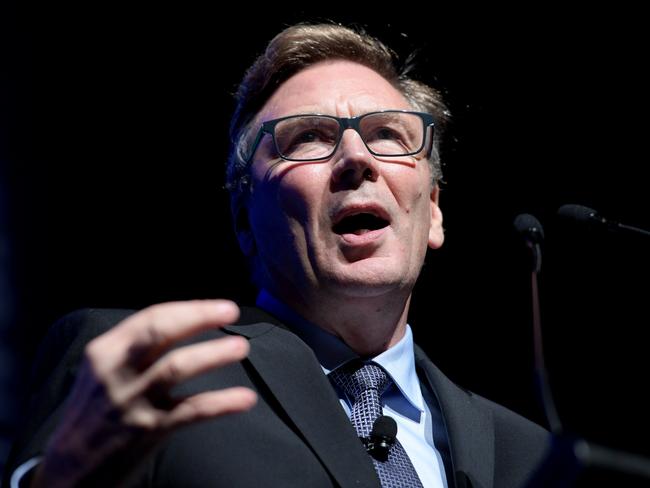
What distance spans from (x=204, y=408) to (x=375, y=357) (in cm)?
105

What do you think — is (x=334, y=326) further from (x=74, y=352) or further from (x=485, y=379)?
(x=485, y=379)

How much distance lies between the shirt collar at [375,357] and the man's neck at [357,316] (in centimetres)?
3

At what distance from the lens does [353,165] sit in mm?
1957

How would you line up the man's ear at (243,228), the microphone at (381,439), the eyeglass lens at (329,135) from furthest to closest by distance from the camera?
the man's ear at (243,228)
the eyeglass lens at (329,135)
the microphone at (381,439)

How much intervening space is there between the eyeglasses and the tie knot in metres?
0.58

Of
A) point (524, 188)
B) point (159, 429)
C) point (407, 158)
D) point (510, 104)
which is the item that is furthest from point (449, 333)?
point (159, 429)

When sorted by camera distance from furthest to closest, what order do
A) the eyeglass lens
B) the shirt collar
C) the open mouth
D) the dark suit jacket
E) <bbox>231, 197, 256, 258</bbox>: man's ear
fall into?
<bbox>231, 197, 256, 258</bbox>: man's ear, the eyeglass lens, the open mouth, the shirt collar, the dark suit jacket

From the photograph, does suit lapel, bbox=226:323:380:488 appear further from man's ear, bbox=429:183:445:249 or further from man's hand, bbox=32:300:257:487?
man's ear, bbox=429:183:445:249

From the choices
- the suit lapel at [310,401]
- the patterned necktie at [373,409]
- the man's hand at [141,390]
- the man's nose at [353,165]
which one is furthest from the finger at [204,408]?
the man's nose at [353,165]

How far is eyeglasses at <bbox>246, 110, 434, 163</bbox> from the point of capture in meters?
2.07

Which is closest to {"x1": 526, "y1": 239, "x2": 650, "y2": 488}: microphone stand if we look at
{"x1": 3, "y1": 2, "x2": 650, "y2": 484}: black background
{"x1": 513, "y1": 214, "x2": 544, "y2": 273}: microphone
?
{"x1": 513, "y1": 214, "x2": 544, "y2": 273}: microphone

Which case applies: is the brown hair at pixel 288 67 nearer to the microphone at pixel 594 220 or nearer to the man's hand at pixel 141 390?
the microphone at pixel 594 220

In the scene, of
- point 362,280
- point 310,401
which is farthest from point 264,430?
point 362,280

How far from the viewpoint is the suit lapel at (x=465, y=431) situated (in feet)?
5.88
